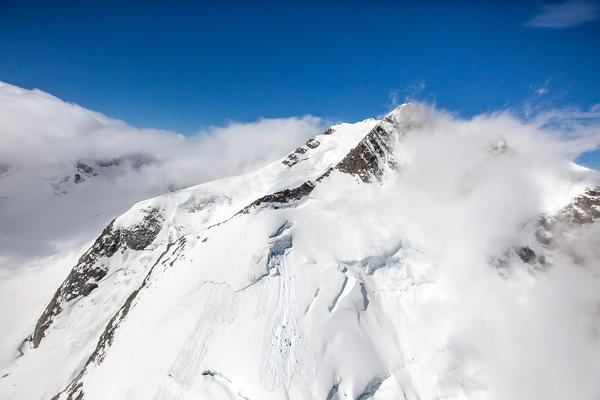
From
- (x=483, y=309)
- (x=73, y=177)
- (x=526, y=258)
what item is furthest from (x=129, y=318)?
(x=73, y=177)

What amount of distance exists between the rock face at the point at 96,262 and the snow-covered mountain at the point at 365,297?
51 cm

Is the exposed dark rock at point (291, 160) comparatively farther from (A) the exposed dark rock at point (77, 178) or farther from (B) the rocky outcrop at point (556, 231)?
(A) the exposed dark rock at point (77, 178)

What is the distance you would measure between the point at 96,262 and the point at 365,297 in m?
57.2

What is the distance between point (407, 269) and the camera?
33.2m

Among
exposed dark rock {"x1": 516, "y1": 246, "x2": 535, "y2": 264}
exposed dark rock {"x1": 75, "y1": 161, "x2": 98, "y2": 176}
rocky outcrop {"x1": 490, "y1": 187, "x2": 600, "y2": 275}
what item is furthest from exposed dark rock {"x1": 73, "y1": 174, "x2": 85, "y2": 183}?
exposed dark rock {"x1": 516, "y1": 246, "x2": 535, "y2": 264}

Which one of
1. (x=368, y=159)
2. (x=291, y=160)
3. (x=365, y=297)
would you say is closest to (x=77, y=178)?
(x=291, y=160)

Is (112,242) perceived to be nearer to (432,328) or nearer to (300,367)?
(300,367)

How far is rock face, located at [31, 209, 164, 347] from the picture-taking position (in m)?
48.2

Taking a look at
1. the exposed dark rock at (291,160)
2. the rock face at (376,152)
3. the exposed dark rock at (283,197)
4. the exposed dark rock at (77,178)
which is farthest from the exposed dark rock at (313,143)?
the exposed dark rock at (77,178)

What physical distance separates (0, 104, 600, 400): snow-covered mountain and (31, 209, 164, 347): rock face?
0.51 meters

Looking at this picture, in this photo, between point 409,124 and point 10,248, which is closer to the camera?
point 409,124

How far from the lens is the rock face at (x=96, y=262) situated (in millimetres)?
48156

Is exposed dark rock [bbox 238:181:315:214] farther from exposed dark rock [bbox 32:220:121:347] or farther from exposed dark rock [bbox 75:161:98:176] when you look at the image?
exposed dark rock [bbox 75:161:98:176]

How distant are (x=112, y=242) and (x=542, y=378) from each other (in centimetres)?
7471
